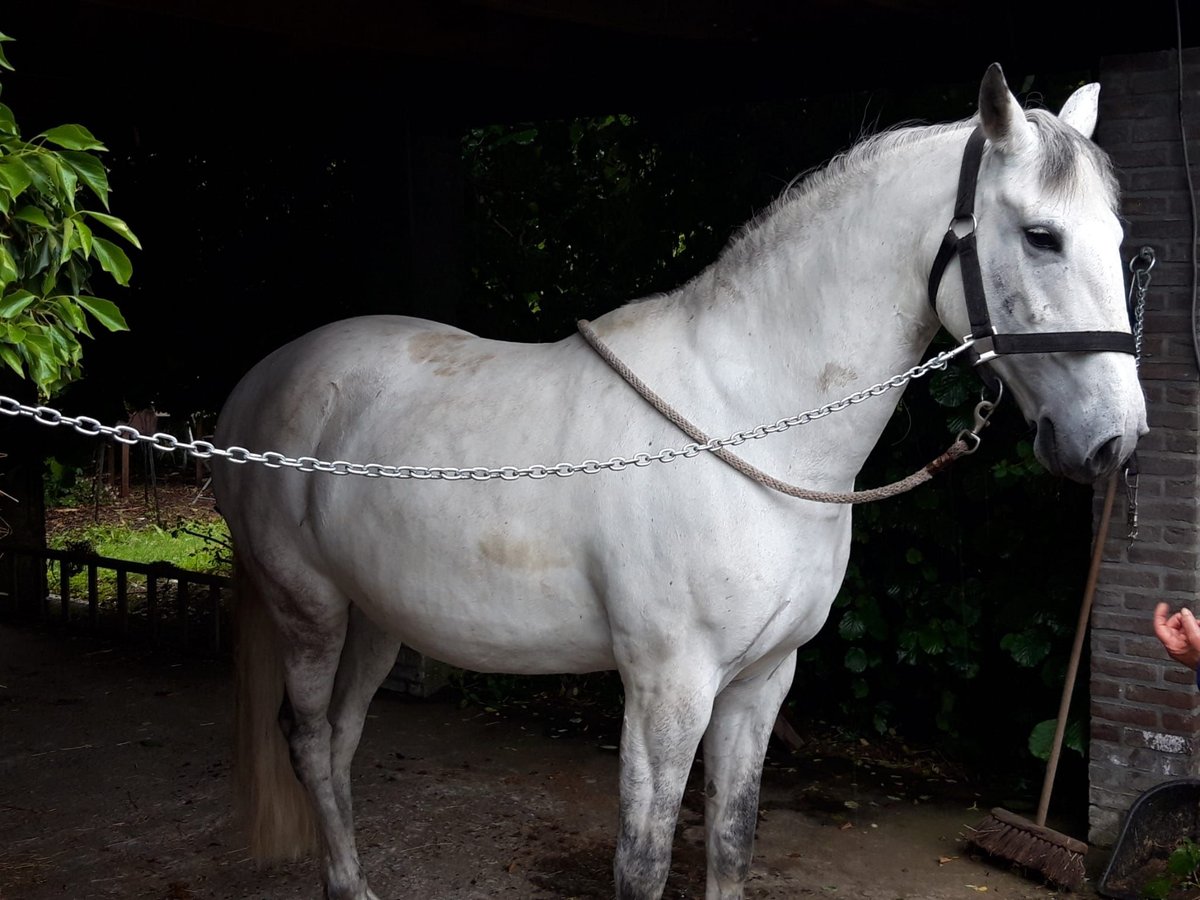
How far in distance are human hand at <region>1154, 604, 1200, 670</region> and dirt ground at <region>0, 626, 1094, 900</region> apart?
1.51 meters

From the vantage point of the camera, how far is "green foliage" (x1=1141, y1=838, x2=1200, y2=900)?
3.56 metres

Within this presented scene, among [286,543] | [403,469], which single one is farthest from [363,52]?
[403,469]

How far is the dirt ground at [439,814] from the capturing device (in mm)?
3887

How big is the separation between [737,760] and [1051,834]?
1.46m

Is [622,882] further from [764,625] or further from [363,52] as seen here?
[363,52]

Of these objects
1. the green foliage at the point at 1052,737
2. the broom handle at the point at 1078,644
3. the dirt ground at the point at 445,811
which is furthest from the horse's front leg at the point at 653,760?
the green foliage at the point at 1052,737

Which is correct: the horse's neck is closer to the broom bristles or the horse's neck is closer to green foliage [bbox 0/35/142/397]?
green foliage [bbox 0/35/142/397]

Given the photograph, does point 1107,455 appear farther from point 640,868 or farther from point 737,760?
point 640,868

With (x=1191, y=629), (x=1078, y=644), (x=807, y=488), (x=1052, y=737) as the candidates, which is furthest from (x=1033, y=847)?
(x=807, y=488)

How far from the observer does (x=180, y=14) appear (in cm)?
379

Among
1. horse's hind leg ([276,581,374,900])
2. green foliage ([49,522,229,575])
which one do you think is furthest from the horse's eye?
green foliage ([49,522,229,575])

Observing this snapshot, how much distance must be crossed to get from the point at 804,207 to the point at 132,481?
11022 millimetres

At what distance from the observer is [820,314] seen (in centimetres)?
253

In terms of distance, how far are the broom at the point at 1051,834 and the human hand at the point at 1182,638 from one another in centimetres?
107
